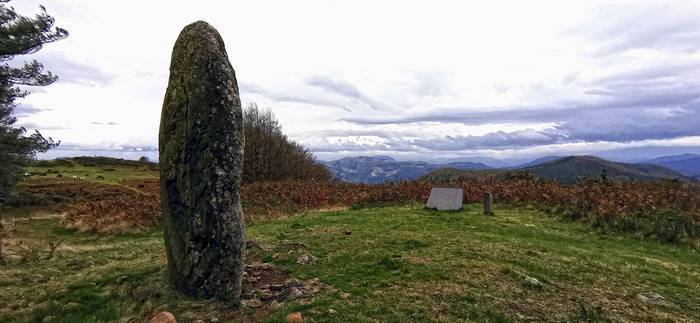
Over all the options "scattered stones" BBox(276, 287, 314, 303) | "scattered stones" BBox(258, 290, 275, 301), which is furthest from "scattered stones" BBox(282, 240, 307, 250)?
"scattered stones" BBox(276, 287, 314, 303)

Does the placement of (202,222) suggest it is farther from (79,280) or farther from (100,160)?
(100,160)

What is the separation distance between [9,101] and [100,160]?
82.1m

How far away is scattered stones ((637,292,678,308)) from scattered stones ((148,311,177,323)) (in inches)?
419

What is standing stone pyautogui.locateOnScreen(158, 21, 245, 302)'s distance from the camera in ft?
33.0

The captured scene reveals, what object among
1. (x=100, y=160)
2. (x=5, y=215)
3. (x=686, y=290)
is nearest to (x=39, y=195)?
(x=5, y=215)

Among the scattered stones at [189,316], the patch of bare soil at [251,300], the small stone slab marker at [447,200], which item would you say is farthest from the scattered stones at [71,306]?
the small stone slab marker at [447,200]

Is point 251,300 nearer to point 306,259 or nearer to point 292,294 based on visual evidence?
point 292,294

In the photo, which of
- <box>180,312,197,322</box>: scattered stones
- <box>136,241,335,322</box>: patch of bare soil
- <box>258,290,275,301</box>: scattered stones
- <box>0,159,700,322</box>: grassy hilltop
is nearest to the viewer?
<box>180,312,197,322</box>: scattered stones

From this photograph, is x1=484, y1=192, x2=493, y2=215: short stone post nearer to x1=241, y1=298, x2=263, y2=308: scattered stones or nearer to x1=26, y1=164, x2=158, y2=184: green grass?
x1=241, y1=298, x2=263, y2=308: scattered stones

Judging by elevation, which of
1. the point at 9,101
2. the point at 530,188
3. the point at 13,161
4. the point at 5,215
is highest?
the point at 9,101

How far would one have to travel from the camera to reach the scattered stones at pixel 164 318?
838cm

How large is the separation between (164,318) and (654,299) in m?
11.2

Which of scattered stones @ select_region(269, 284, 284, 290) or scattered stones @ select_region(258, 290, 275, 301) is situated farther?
scattered stones @ select_region(269, 284, 284, 290)

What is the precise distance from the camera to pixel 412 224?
789 inches
